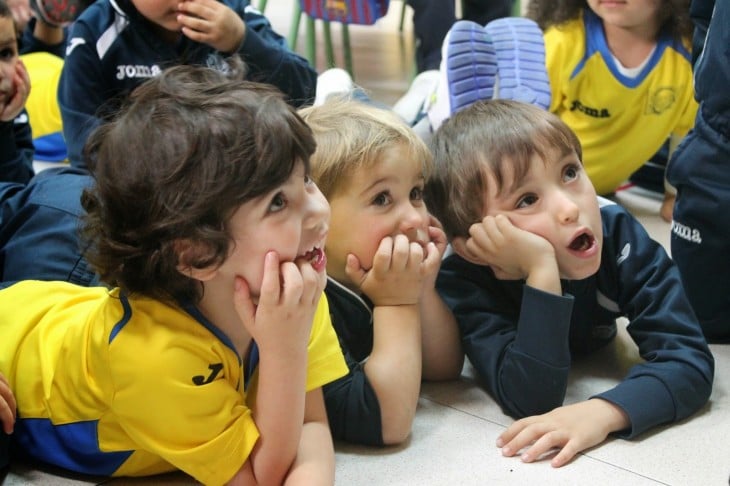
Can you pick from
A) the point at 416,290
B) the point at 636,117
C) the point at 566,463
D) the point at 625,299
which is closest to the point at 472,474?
the point at 566,463

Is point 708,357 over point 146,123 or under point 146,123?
under

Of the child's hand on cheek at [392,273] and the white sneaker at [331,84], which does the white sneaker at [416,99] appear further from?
the child's hand on cheek at [392,273]

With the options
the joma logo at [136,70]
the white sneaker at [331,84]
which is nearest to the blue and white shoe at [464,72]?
the white sneaker at [331,84]

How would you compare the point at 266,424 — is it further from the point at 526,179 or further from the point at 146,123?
the point at 526,179

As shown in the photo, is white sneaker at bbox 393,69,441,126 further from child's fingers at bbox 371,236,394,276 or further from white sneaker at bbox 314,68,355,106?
child's fingers at bbox 371,236,394,276

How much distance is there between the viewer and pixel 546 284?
114cm

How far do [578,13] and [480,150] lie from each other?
98 centimetres

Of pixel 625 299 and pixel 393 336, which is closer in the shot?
pixel 393 336

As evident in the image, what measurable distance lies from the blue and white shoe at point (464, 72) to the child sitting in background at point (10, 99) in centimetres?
78

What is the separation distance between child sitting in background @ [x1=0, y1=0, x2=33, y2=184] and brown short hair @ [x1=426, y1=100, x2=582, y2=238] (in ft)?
2.62

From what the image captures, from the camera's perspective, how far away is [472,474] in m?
1.05

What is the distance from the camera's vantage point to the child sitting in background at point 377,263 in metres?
1.11

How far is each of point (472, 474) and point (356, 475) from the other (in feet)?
0.43

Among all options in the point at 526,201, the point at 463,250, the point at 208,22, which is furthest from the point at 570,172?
the point at 208,22
